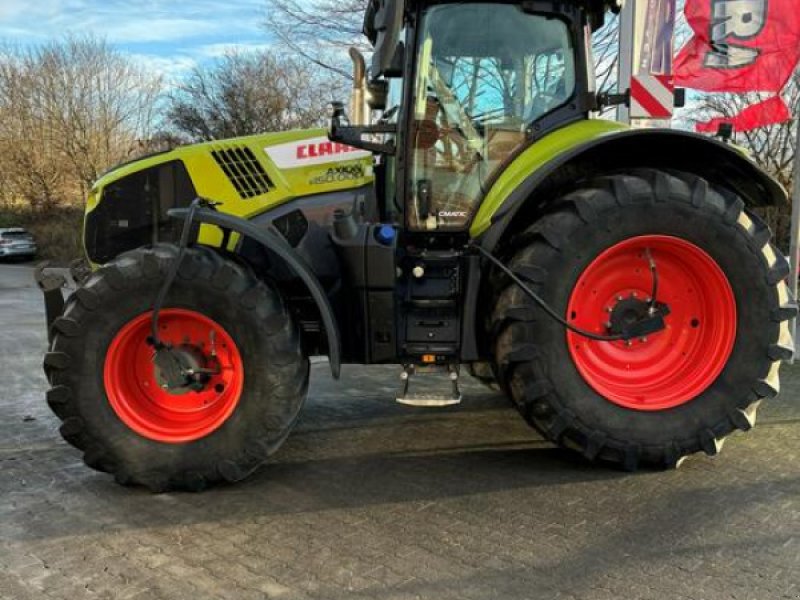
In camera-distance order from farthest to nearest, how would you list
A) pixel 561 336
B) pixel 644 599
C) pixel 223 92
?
1. pixel 223 92
2. pixel 561 336
3. pixel 644 599

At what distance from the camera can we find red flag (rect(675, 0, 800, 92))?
7098mm

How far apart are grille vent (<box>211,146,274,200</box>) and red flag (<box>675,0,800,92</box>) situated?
5.44m

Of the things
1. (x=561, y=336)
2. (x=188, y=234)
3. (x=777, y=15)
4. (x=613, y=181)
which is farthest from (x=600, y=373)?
(x=777, y=15)

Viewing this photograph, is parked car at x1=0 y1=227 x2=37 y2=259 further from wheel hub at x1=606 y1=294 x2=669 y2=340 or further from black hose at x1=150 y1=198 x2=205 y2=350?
wheel hub at x1=606 y1=294 x2=669 y2=340

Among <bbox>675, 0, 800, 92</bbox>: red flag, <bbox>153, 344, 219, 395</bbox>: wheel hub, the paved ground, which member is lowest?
the paved ground

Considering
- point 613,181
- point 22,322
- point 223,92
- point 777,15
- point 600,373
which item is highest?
point 223,92

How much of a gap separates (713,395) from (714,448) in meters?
0.28

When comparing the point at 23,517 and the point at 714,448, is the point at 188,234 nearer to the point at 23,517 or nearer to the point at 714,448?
the point at 23,517

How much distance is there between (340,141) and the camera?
12.6 ft

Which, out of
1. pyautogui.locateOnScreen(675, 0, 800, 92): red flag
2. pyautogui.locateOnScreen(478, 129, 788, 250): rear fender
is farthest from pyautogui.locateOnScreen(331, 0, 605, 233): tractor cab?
pyautogui.locateOnScreen(675, 0, 800, 92): red flag

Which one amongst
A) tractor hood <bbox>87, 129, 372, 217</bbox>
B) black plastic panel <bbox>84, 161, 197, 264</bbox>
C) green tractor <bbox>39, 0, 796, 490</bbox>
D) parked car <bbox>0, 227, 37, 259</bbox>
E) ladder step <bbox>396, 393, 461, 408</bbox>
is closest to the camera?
green tractor <bbox>39, 0, 796, 490</bbox>

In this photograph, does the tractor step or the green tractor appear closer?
the green tractor

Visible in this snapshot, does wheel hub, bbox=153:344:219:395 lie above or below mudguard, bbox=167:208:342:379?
below

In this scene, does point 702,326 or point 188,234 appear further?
point 702,326
